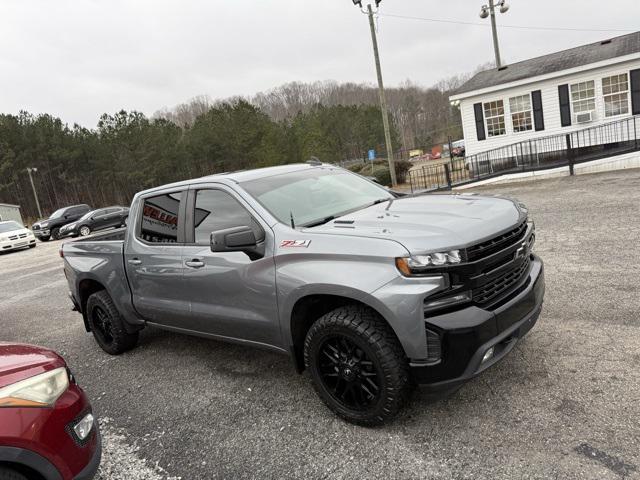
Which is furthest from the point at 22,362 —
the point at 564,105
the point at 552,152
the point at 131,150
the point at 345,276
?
the point at 131,150

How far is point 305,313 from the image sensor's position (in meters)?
3.38

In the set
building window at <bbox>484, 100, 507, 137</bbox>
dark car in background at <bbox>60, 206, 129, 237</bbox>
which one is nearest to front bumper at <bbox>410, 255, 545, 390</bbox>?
building window at <bbox>484, 100, 507, 137</bbox>

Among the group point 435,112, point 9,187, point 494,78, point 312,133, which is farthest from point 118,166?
point 435,112

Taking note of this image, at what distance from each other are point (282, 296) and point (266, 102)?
89800mm

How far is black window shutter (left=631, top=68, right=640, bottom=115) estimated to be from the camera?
16763mm

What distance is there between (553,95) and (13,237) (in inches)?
922

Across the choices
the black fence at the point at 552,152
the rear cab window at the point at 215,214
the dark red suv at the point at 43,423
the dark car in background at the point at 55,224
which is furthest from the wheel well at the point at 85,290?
the dark car in background at the point at 55,224

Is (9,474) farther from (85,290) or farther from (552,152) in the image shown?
(552,152)

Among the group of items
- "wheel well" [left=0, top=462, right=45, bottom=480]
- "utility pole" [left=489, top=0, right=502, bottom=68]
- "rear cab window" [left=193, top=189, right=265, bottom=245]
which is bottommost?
"wheel well" [left=0, top=462, right=45, bottom=480]

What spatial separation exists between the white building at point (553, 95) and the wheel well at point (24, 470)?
65.1 ft

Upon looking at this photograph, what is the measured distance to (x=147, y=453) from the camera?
329cm

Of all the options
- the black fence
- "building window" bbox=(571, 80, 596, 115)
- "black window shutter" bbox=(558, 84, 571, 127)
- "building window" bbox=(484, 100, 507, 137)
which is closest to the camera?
the black fence

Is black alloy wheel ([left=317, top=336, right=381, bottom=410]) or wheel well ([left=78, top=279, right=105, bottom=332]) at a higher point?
wheel well ([left=78, top=279, right=105, bottom=332])

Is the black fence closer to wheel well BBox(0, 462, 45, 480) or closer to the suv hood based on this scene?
the suv hood
